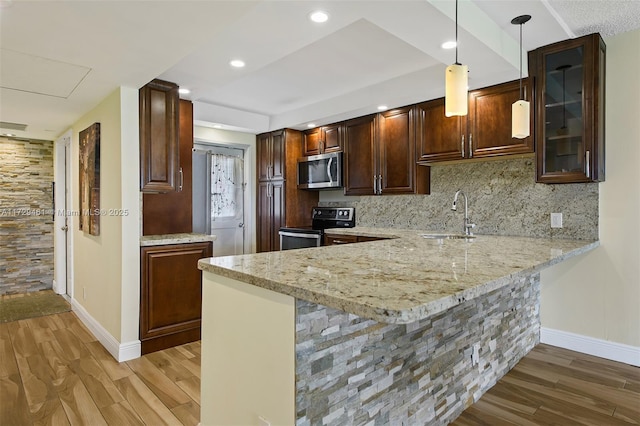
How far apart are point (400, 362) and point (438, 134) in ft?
8.01

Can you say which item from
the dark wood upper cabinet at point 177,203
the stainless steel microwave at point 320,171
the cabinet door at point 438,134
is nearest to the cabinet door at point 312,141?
the stainless steel microwave at point 320,171

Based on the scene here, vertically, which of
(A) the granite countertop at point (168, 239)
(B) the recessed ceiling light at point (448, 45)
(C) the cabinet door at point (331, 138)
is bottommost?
(A) the granite countertop at point (168, 239)

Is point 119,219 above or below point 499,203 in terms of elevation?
below

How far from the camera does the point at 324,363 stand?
50.3 inches

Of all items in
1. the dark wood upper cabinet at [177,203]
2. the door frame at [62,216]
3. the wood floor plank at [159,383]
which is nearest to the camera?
the wood floor plank at [159,383]

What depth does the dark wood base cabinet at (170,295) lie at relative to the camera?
9.51 feet

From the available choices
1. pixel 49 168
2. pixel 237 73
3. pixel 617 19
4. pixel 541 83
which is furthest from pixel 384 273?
pixel 49 168

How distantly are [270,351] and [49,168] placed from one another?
5.19 meters

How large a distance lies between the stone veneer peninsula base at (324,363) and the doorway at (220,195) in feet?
11.0

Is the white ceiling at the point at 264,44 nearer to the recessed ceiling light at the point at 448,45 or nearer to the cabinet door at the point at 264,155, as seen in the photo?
the recessed ceiling light at the point at 448,45

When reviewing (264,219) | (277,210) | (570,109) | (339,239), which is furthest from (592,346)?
(264,219)

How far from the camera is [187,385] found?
7.77 feet

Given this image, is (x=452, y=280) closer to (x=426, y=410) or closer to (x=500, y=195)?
(x=426, y=410)

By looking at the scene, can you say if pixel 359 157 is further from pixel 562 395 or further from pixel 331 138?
pixel 562 395
